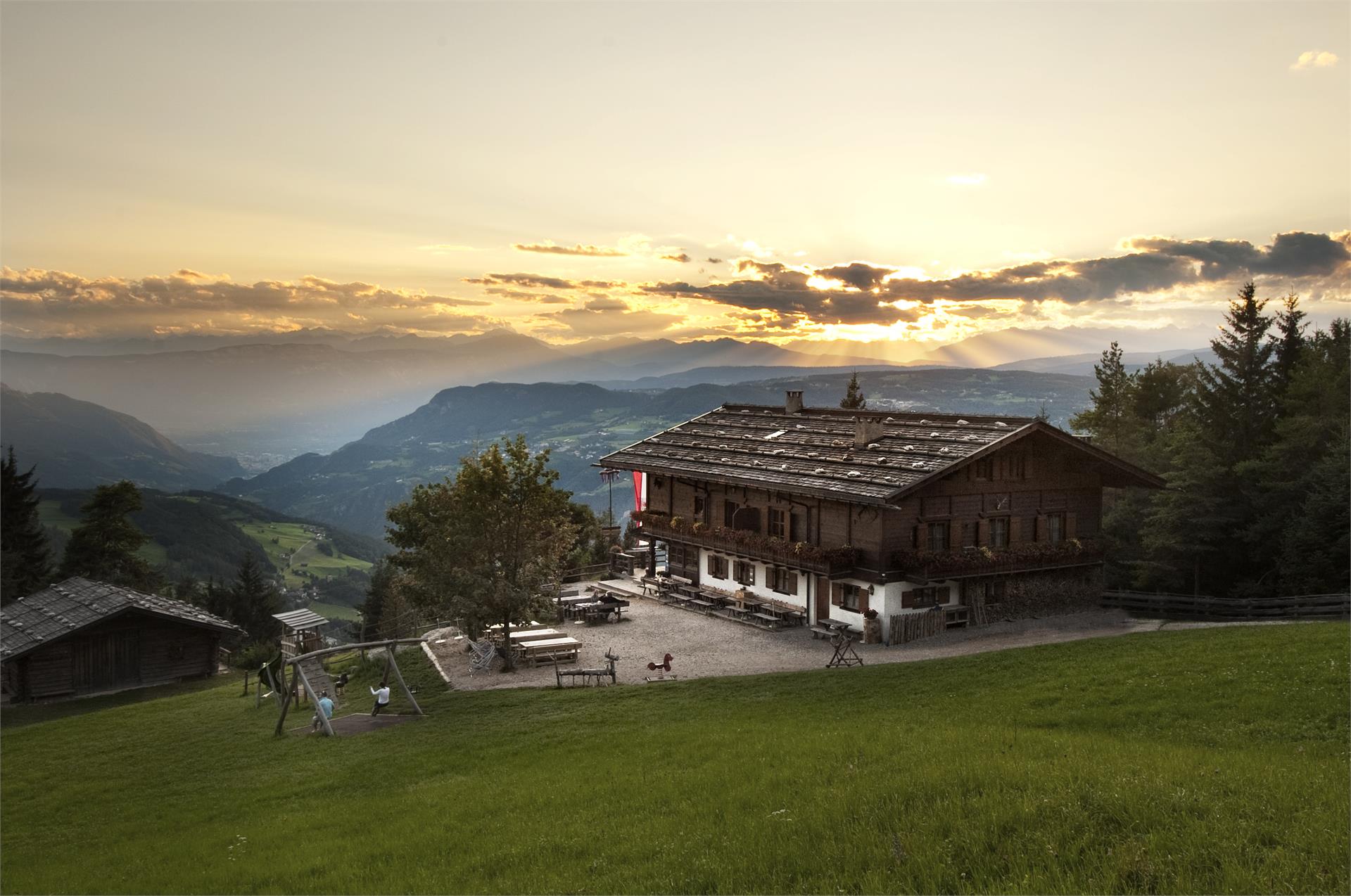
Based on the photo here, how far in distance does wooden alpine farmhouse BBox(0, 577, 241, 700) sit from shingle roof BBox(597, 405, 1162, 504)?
22.0 metres

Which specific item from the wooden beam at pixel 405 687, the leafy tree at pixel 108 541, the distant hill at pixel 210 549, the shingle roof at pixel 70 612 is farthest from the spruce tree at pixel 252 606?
the distant hill at pixel 210 549

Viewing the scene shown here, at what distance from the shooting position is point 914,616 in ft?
110

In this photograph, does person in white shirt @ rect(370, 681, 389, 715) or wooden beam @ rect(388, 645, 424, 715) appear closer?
wooden beam @ rect(388, 645, 424, 715)

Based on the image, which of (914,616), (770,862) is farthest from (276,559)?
(770,862)

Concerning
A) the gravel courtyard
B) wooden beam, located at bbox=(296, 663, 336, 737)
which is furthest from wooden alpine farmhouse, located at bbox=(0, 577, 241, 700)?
wooden beam, located at bbox=(296, 663, 336, 737)

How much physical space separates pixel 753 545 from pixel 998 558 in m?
9.66

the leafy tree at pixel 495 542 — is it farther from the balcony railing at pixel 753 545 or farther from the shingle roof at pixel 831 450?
the shingle roof at pixel 831 450

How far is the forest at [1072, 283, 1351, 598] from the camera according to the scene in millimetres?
36094

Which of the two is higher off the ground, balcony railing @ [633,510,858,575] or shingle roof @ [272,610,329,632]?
balcony railing @ [633,510,858,575]

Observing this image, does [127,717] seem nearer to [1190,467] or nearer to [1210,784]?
[1210,784]

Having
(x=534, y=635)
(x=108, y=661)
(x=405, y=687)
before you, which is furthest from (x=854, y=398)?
(x=108, y=661)

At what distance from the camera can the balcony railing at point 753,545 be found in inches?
1347

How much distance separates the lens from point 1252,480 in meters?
41.4

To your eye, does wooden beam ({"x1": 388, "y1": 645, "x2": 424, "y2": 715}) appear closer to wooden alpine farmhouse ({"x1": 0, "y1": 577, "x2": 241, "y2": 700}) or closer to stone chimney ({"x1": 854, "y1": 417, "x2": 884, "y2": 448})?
stone chimney ({"x1": 854, "y1": 417, "x2": 884, "y2": 448})
